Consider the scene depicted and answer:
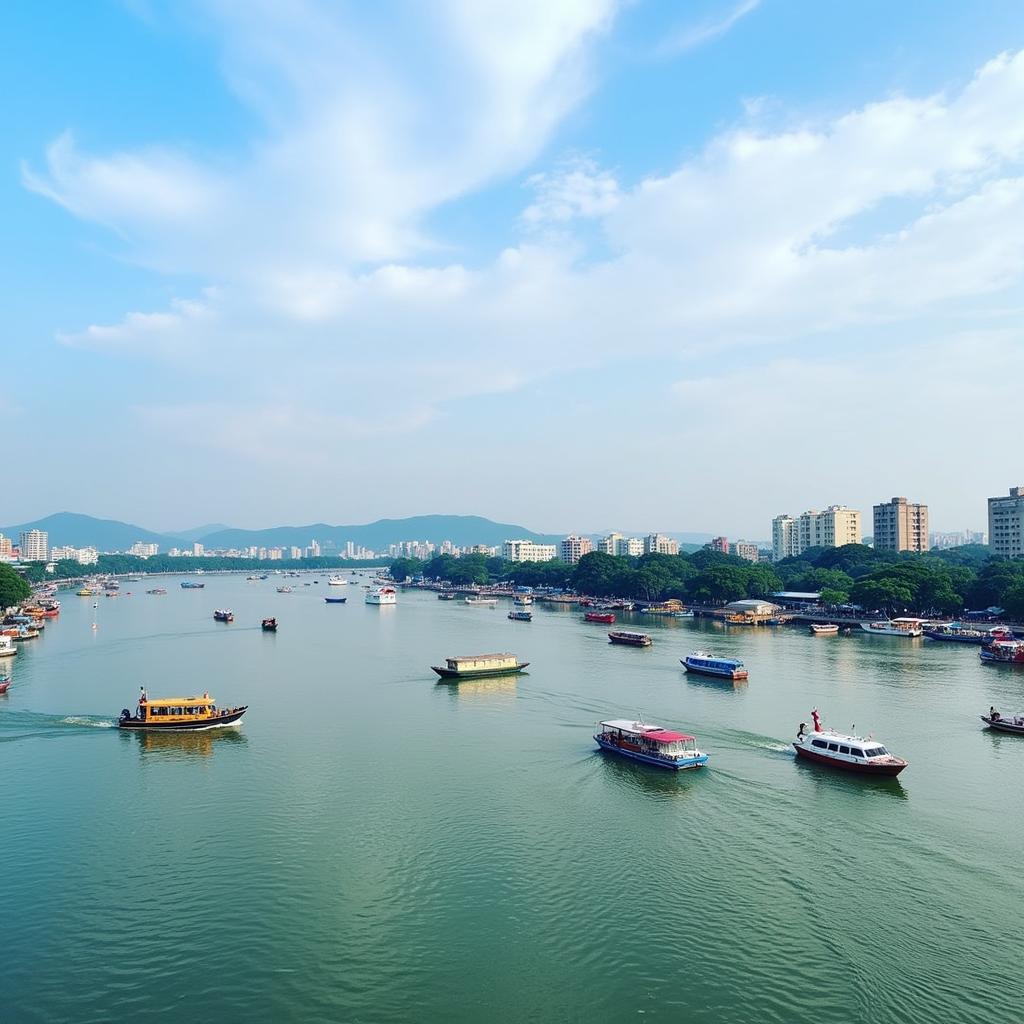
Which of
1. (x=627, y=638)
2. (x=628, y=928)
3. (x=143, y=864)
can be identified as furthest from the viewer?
(x=627, y=638)

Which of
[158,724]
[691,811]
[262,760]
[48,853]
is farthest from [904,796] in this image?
[158,724]

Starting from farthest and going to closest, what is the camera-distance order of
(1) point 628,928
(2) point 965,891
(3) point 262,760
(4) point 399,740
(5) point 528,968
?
(4) point 399,740
(3) point 262,760
(2) point 965,891
(1) point 628,928
(5) point 528,968

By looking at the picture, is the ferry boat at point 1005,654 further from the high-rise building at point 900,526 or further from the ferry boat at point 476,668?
the high-rise building at point 900,526

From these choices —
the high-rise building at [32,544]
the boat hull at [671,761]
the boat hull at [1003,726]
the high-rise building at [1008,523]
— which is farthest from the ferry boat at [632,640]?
the high-rise building at [32,544]

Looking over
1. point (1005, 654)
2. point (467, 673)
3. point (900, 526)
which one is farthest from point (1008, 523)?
point (467, 673)

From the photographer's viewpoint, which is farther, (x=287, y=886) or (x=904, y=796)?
(x=904, y=796)

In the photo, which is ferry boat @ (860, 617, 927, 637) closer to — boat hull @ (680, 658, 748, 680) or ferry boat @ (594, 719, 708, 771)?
boat hull @ (680, 658, 748, 680)

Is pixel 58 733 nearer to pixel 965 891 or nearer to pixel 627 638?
pixel 965 891

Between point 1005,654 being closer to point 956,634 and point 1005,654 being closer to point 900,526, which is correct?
point 956,634
